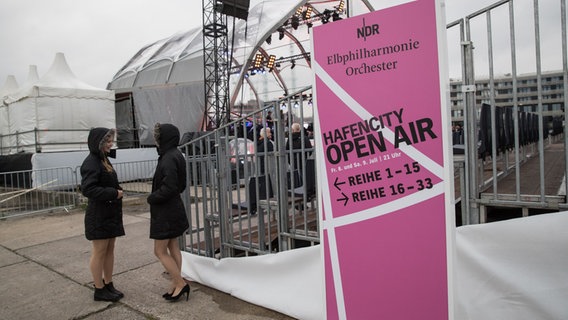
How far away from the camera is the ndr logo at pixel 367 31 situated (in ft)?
6.59

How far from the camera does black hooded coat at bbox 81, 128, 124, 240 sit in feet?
12.6

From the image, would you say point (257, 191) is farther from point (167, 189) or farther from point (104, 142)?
point (104, 142)

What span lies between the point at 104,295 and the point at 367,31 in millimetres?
3696

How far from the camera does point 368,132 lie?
6.70ft

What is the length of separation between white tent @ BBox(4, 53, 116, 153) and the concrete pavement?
789 cm

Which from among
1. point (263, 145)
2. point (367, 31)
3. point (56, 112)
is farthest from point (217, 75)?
point (367, 31)

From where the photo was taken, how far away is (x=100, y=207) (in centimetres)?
393

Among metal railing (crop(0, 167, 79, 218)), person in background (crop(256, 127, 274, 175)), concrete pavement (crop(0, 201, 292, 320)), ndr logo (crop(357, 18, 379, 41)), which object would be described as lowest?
concrete pavement (crop(0, 201, 292, 320))

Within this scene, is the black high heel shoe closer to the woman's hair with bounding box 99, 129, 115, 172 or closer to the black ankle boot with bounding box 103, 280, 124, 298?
the black ankle boot with bounding box 103, 280, 124, 298

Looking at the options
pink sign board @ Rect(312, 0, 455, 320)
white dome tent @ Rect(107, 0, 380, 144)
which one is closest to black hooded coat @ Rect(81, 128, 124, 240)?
pink sign board @ Rect(312, 0, 455, 320)

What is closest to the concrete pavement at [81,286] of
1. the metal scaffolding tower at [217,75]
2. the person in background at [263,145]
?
the person in background at [263,145]

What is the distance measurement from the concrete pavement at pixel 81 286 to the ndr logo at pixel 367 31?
2511mm

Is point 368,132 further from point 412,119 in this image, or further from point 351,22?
point 351,22

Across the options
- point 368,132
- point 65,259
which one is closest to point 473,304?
point 368,132
